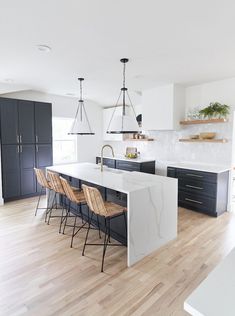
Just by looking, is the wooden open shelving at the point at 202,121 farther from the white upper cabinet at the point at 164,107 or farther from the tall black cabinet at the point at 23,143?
the tall black cabinet at the point at 23,143

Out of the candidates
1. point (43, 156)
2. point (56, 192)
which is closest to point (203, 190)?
point (56, 192)

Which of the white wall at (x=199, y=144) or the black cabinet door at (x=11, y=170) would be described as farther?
the black cabinet door at (x=11, y=170)

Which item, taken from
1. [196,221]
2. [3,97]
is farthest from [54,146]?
[196,221]

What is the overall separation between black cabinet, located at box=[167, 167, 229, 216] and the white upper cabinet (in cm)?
104

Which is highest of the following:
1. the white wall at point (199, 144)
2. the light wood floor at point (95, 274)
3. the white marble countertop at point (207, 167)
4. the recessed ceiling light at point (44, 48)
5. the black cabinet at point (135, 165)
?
the recessed ceiling light at point (44, 48)

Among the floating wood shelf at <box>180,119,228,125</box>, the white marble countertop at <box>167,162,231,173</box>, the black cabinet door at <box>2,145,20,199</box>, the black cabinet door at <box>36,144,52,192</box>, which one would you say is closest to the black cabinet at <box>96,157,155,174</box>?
the white marble countertop at <box>167,162,231,173</box>

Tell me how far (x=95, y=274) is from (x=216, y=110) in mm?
3513

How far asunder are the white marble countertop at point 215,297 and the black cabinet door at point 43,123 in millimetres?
4834

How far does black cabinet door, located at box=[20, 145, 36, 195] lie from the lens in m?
4.82

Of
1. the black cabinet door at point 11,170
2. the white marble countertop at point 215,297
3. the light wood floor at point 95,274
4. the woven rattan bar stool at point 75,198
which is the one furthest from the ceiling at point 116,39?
the light wood floor at point 95,274

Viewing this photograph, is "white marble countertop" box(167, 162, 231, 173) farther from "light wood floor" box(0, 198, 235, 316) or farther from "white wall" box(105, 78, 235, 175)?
"light wood floor" box(0, 198, 235, 316)

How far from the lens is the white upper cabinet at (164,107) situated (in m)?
4.45

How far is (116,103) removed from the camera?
6293mm

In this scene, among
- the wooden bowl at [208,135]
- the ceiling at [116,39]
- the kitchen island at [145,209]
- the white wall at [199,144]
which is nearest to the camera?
the ceiling at [116,39]
